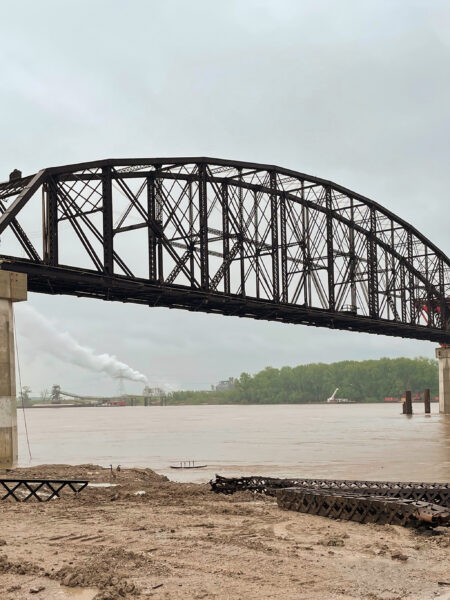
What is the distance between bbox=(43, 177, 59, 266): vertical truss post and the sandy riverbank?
23.8 m

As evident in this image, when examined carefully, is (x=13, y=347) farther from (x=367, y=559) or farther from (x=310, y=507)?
(x=367, y=559)

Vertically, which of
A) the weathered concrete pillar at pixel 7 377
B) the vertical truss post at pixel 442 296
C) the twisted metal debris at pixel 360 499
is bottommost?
the twisted metal debris at pixel 360 499

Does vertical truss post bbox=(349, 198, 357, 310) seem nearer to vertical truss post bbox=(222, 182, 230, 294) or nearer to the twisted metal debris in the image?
vertical truss post bbox=(222, 182, 230, 294)

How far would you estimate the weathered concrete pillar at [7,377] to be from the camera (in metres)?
34.2

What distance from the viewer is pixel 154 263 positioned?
5125 cm

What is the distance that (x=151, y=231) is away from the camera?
2021 inches

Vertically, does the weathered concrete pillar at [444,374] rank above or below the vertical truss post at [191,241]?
below

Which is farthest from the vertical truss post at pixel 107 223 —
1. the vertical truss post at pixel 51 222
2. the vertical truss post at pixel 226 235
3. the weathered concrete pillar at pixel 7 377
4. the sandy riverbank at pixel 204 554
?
the sandy riverbank at pixel 204 554

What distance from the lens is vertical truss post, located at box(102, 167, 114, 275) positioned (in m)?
46.0

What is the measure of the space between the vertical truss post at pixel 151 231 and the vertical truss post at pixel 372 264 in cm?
3597

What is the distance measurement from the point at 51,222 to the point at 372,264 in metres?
48.8

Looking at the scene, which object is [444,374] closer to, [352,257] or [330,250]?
[352,257]

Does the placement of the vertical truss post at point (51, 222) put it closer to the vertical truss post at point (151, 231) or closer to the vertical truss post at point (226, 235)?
the vertical truss post at point (151, 231)

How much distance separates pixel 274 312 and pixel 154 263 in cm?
1540
